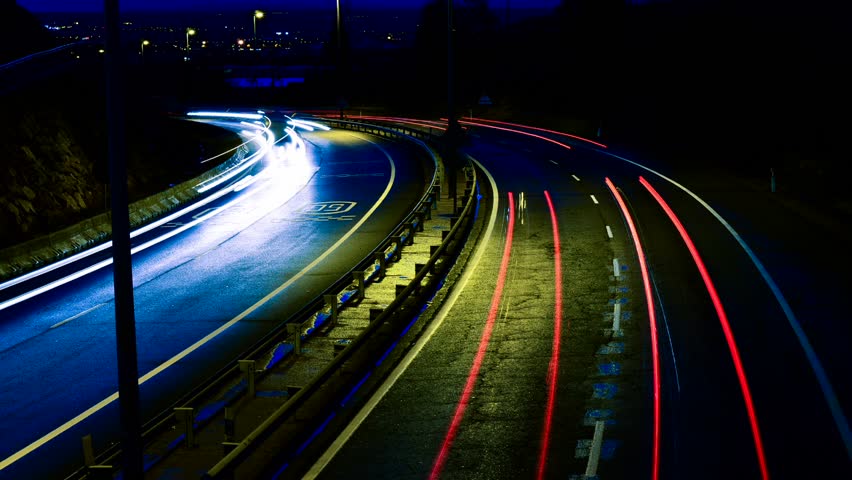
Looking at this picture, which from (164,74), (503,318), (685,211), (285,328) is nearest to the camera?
(285,328)

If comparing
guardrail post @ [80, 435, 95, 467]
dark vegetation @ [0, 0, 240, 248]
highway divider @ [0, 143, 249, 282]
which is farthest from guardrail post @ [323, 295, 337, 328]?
dark vegetation @ [0, 0, 240, 248]

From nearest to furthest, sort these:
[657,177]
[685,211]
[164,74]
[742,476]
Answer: [742,476], [685,211], [657,177], [164,74]

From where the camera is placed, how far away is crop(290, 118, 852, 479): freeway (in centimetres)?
1158

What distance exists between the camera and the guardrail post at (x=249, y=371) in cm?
1337

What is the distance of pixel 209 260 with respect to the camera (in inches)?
1042

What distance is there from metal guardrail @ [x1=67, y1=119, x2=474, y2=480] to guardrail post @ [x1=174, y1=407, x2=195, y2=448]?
16mm

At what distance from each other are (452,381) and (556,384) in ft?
5.25

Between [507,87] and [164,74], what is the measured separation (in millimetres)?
66186

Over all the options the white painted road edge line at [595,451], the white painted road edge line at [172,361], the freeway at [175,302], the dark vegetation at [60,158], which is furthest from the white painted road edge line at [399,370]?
the dark vegetation at [60,158]

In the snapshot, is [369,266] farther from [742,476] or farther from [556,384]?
[742,476]

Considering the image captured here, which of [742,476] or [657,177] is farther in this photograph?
[657,177]

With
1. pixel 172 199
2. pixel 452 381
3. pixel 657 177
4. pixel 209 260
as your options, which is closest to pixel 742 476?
pixel 452 381

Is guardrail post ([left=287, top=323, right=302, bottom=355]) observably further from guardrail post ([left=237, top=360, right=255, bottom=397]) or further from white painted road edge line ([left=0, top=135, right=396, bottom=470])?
white painted road edge line ([left=0, top=135, right=396, bottom=470])

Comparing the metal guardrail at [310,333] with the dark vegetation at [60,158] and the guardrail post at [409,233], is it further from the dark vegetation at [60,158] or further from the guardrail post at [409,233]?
the dark vegetation at [60,158]
